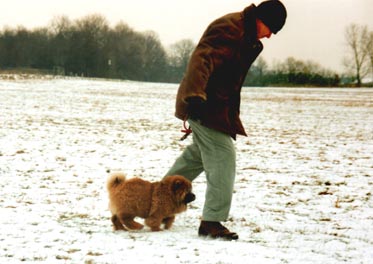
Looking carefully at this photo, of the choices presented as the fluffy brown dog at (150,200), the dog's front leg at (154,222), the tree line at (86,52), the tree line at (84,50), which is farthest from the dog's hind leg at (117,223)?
the tree line at (84,50)

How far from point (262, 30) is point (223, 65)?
0.42m

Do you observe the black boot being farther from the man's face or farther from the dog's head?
the man's face

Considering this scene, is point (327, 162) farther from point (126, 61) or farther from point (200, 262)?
point (126, 61)

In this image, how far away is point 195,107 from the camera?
12.3 ft

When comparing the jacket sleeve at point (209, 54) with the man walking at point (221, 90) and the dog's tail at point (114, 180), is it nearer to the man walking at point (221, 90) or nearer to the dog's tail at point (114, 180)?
the man walking at point (221, 90)

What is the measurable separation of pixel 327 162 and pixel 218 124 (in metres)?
5.30

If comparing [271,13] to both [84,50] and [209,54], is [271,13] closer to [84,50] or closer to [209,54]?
[209,54]

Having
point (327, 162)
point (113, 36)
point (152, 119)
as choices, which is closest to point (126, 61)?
point (113, 36)

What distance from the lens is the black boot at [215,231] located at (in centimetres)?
393

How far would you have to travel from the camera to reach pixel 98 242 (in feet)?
12.3

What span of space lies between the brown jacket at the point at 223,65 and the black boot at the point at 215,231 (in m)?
0.74

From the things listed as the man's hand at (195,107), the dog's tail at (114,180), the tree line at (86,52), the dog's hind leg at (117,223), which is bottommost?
the dog's hind leg at (117,223)

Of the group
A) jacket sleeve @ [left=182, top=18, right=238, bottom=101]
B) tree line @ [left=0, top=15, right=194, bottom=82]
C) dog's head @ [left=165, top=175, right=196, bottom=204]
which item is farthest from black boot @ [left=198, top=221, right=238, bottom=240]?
tree line @ [left=0, top=15, right=194, bottom=82]

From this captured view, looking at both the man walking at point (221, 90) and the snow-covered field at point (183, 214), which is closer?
the snow-covered field at point (183, 214)
